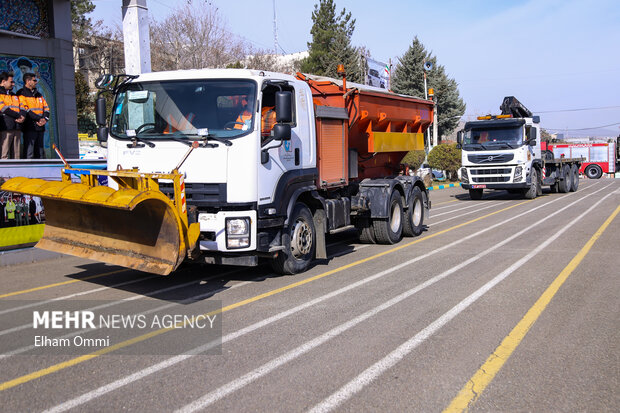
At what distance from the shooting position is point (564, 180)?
2488 centimetres

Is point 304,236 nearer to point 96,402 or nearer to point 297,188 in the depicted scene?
point 297,188

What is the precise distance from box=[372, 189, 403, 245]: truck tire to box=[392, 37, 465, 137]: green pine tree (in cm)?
4446

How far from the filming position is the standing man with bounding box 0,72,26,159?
11258 millimetres

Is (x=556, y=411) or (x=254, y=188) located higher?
(x=254, y=188)

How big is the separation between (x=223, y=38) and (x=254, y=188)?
2949 centimetres

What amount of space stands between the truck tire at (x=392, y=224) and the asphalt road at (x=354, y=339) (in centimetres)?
120

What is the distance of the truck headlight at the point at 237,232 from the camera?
6891mm

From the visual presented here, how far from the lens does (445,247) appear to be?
406 inches

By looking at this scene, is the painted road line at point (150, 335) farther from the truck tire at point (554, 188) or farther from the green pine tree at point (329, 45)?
the green pine tree at point (329, 45)

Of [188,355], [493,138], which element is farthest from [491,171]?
[188,355]

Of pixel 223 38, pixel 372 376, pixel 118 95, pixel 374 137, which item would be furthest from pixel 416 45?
pixel 372 376

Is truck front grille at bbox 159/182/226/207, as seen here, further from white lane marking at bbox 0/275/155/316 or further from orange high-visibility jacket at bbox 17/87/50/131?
orange high-visibility jacket at bbox 17/87/50/131

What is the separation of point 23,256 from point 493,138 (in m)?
16.8

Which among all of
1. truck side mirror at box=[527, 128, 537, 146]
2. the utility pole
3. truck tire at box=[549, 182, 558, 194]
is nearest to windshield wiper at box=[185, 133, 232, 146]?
the utility pole
